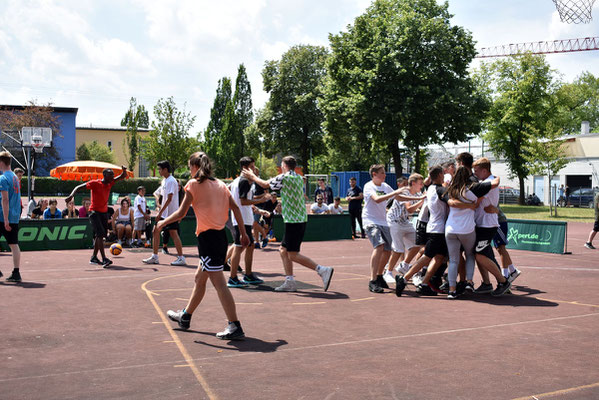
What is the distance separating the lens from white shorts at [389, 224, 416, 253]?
9.73 metres

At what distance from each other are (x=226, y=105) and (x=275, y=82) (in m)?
12.6

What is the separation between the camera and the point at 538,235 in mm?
15508

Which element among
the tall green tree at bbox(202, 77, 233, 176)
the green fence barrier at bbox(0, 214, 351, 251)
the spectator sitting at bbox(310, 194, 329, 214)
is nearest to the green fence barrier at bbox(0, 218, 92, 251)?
the green fence barrier at bbox(0, 214, 351, 251)

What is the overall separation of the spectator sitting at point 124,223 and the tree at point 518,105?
1613 inches

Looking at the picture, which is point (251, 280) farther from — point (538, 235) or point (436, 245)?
point (538, 235)

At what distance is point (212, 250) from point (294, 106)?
56.0 metres

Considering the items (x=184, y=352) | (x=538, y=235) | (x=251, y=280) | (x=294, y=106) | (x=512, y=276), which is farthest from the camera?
(x=294, y=106)

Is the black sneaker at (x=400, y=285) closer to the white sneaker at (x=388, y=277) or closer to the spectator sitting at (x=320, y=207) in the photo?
the white sneaker at (x=388, y=277)

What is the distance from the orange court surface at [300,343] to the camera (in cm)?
459

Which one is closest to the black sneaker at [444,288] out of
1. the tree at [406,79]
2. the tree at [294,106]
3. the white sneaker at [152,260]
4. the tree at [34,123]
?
the white sneaker at [152,260]

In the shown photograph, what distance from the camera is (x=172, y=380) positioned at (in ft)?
15.5

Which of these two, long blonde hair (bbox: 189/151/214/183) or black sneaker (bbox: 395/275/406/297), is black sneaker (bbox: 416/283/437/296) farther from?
long blonde hair (bbox: 189/151/214/183)

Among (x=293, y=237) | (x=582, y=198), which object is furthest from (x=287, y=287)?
(x=582, y=198)

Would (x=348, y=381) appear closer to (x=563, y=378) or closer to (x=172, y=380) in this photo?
(x=172, y=380)
